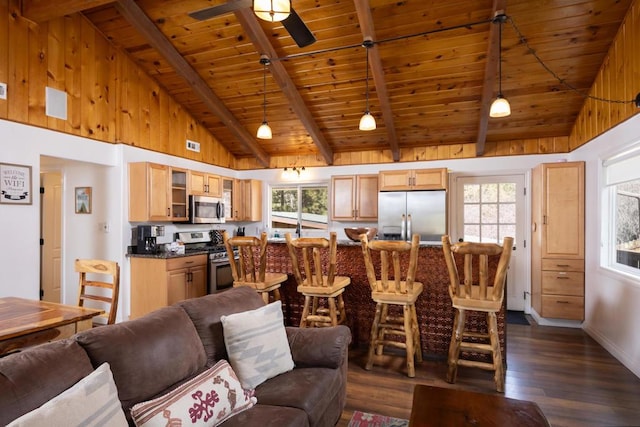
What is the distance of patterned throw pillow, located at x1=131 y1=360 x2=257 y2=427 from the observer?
4.63 feet

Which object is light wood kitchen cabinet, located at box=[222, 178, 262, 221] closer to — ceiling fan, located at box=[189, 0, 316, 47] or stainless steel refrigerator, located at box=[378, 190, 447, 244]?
stainless steel refrigerator, located at box=[378, 190, 447, 244]

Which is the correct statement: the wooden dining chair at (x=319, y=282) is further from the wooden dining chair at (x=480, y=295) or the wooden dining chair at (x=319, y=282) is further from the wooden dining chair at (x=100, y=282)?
the wooden dining chair at (x=100, y=282)

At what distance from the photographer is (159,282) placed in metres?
4.36

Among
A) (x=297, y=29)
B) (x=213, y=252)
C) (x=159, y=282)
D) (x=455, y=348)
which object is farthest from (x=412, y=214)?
(x=159, y=282)

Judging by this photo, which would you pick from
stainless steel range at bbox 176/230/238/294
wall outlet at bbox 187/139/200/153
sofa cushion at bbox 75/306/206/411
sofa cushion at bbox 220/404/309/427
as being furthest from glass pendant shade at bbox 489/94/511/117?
wall outlet at bbox 187/139/200/153

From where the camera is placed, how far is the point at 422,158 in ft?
18.3

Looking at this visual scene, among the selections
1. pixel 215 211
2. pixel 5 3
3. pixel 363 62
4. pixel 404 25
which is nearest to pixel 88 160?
pixel 5 3

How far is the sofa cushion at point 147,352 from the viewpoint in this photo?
1473mm

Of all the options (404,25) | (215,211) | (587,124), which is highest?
(404,25)

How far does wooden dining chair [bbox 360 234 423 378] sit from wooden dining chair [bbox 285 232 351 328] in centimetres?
31

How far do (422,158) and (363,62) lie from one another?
6.46ft

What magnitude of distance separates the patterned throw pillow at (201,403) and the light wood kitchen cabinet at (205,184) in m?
3.91

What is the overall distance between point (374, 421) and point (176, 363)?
1358mm

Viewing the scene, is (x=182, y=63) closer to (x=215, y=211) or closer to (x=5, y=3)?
(x=5, y=3)
